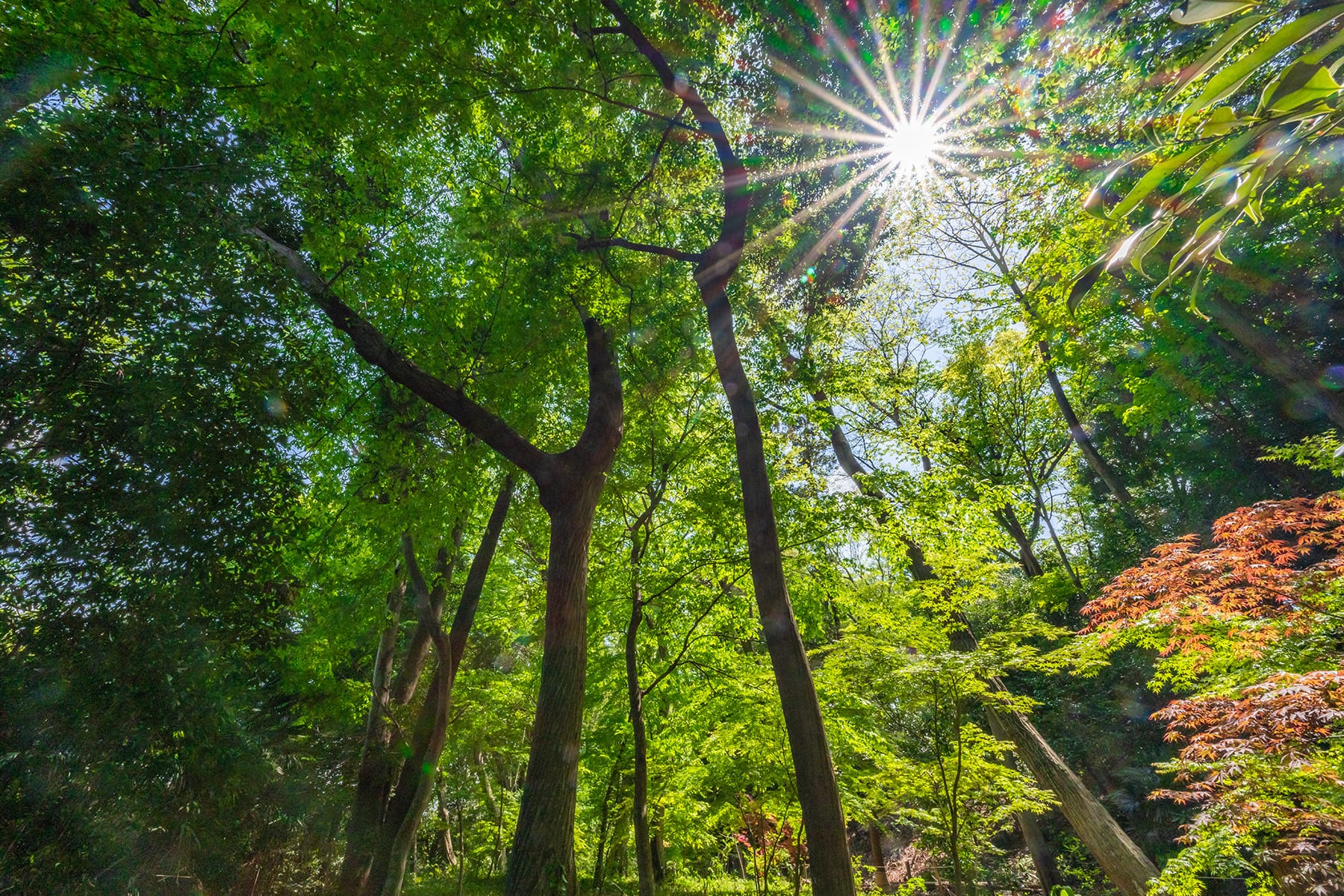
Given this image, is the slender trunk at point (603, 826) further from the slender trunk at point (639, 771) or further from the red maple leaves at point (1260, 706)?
the red maple leaves at point (1260, 706)

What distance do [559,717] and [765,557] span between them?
1.87 m

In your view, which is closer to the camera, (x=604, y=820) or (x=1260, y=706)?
(x=1260, y=706)

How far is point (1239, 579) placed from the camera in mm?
5316

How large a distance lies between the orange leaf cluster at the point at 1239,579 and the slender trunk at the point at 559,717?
14.9ft

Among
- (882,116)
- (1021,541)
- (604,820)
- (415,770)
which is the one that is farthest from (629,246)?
(1021,541)

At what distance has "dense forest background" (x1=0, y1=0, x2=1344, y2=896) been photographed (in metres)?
3.57

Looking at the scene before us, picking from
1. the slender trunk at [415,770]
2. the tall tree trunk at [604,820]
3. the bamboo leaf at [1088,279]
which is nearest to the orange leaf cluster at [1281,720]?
the bamboo leaf at [1088,279]

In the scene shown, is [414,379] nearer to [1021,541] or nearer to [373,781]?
[373,781]

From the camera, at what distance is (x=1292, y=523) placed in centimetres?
486

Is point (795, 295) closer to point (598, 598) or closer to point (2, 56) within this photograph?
point (598, 598)

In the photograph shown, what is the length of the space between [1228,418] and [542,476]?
48.4ft

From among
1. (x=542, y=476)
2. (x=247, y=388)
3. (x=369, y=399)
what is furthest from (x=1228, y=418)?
(x=247, y=388)

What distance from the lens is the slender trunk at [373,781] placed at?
21.7 feet

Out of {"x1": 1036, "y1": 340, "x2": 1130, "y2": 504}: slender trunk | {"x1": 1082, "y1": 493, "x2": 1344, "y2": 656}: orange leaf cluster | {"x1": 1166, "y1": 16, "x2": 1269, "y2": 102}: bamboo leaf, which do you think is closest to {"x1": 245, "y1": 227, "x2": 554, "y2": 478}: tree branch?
{"x1": 1166, "y1": 16, "x2": 1269, "y2": 102}: bamboo leaf
